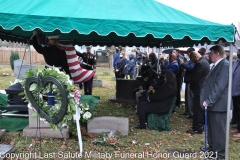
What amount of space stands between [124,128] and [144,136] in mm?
478

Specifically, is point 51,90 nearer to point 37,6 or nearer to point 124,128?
point 37,6

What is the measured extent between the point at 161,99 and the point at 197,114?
95 cm

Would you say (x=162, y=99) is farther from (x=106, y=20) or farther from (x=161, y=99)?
(x=106, y=20)

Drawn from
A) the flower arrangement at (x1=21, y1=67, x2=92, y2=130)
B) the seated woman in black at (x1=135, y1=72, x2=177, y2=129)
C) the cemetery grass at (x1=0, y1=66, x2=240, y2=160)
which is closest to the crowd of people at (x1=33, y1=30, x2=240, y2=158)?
the seated woman in black at (x1=135, y1=72, x2=177, y2=129)

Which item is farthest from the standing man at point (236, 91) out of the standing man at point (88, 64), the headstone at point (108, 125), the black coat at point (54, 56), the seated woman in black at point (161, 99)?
the standing man at point (88, 64)

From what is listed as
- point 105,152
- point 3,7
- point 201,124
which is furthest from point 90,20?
point 201,124

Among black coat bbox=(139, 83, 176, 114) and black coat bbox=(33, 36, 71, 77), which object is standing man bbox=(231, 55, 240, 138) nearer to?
black coat bbox=(139, 83, 176, 114)

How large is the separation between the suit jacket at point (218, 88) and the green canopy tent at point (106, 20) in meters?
0.48

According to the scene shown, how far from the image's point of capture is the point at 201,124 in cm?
614

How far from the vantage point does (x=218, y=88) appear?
4242 mm

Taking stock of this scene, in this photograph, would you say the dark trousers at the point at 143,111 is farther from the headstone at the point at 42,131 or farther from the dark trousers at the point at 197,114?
the headstone at the point at 42,131

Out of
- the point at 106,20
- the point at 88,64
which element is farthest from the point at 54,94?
the point at 88,64

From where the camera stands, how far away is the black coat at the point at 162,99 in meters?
5.76

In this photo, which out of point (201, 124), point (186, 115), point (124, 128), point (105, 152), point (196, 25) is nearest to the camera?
point (196, 25)
